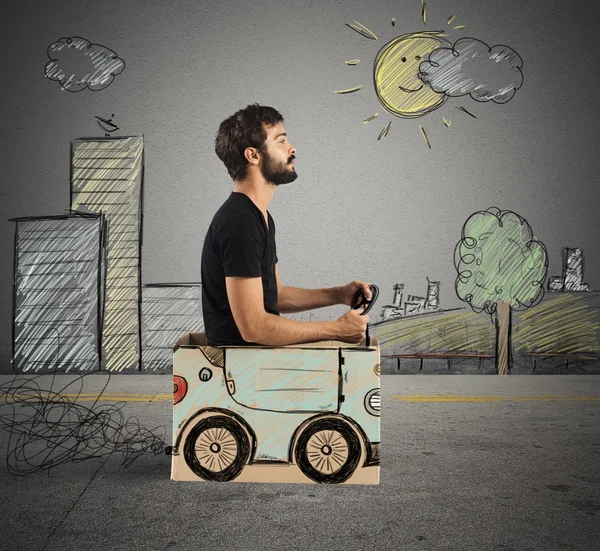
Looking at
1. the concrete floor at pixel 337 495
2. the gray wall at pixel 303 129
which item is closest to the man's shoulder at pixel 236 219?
the concrete floor at pixel 337 495

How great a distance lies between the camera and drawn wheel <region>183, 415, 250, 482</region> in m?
1.73

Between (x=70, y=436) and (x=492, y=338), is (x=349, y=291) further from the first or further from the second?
(x=492, y=338)

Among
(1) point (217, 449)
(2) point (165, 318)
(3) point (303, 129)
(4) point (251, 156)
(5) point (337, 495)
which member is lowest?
(5) point (337, 495)

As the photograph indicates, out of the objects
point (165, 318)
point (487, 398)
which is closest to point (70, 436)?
point (165, 318)

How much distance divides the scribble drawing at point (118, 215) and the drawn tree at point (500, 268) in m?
2.28

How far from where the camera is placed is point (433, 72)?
425 centimetres

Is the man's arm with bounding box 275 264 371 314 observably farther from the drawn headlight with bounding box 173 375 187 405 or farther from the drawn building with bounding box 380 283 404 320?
the drawn building with bounding box 380 283 404 320

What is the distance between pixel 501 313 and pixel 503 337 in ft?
0.56

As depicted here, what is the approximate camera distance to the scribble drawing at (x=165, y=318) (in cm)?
418

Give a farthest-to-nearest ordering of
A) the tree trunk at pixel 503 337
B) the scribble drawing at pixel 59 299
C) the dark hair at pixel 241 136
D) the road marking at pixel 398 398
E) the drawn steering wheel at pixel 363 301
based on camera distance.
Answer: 1. the tree trunk at pixel 503 337
2. the scribble drawing at pixel 59 299
3. the road marking at pixel 398 398
4. the dark hair at pixel 241 136
5. the drawn steering wheel at pixel 363 301

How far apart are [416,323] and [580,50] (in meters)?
2.28

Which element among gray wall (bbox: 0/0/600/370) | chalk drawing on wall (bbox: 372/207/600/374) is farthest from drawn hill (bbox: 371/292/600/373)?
gray wall (bbox: 0/0/600/370)

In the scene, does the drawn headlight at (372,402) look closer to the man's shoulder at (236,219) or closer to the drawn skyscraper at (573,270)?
the man's shoulder at (236,219)

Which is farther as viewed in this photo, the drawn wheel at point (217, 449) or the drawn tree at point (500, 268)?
the drawn tree at point (500, 268)
